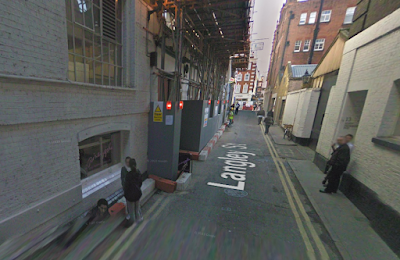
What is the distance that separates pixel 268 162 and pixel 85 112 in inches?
293

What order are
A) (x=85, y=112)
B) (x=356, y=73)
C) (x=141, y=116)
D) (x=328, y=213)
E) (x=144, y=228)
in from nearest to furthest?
(x=85, y=112), (x=144, y=228), (x=328, y=213), (x=141, y=116), (x=356, y=73)

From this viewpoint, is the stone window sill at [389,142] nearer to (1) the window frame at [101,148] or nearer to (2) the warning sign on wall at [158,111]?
(2) the warning sign on wall at [158,111]

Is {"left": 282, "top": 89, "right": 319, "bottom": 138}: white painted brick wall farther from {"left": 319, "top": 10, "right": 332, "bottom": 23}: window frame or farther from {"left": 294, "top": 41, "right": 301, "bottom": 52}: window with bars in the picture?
{"left": 319, "top": 10, "right": 332, "bottom": 23}: window frame

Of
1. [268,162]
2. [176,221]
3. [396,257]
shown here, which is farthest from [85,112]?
[268,162]

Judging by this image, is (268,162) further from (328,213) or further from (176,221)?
(176,221)

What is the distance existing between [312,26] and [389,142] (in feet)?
93.5

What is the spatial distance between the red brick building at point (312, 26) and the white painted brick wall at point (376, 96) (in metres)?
18.7

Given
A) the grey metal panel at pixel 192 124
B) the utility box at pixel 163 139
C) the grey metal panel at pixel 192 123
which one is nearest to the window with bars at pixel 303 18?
the grey metal panel at pixel 192 124

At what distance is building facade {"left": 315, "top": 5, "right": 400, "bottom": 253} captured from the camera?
343cm

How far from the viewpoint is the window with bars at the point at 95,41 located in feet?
10.6

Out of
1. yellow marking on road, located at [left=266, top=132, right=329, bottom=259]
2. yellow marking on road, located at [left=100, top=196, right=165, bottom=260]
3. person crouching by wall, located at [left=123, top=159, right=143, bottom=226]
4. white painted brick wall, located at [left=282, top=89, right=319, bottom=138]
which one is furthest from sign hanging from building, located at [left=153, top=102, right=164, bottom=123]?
white painted brick wall, located at [left=282, top=89, right=319, bottom=138]

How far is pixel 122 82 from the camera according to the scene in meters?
4.46

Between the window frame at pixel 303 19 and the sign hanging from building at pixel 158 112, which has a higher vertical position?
the window frame at pixel 303 19

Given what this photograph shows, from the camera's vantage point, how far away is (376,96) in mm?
4320
